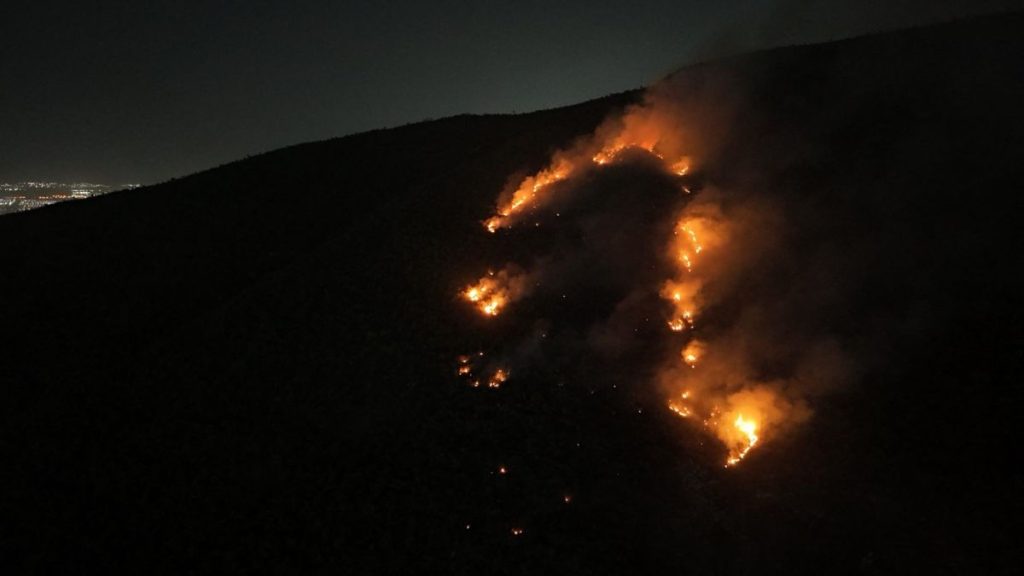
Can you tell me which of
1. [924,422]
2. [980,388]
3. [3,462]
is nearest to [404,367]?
[3,462]

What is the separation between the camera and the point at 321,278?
693 inches

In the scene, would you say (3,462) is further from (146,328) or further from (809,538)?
(809,538)

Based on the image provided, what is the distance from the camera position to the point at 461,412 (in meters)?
12.9

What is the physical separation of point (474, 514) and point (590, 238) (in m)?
10.0

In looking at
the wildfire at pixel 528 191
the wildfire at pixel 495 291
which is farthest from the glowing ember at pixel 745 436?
the wildfire at pixel 528 191

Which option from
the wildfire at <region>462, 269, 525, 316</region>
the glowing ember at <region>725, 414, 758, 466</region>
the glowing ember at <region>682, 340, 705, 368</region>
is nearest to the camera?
the glowing ember at <region>725, 414, 758, 466</region>

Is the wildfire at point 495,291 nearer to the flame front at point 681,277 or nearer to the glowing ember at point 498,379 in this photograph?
the flame front at point 681,277

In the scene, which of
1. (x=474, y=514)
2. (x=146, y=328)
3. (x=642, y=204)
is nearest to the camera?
(x=474, y=514)

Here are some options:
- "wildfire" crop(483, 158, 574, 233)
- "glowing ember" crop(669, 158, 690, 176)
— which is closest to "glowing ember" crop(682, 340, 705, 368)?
"wildfire" crop(483, 158, 574, 233)

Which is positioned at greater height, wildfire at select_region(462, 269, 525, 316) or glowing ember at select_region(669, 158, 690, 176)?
glowing ember at select_region(669, 158, 690, 176)

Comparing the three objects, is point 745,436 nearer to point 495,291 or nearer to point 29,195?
point 495,291

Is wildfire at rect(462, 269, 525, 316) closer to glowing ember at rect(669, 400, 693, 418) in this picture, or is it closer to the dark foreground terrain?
the dark foreground terrain

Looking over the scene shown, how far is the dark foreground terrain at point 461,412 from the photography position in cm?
1001

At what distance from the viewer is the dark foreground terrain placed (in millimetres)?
10008
